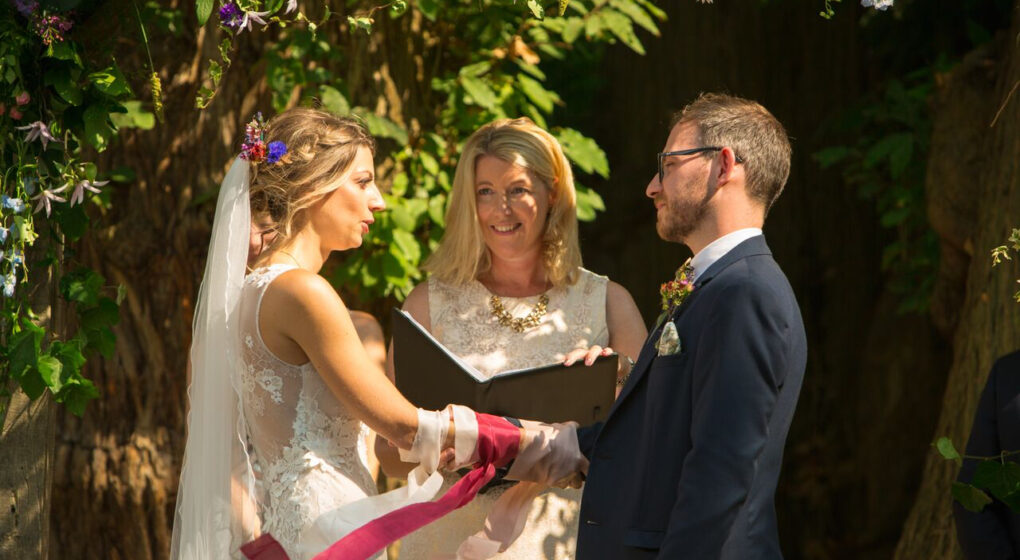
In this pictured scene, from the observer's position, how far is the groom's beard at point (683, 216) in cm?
277

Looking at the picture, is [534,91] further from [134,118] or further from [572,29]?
[134,118]

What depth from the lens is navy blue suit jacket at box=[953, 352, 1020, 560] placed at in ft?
10.8

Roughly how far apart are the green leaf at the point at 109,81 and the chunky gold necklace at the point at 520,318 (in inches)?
54.7

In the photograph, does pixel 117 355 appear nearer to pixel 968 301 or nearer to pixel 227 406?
pixel 227 406

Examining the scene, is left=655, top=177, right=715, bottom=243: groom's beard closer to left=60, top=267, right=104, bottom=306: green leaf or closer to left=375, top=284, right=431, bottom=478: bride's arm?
left=375, top=284, right=431, bottom=478: bride's arm

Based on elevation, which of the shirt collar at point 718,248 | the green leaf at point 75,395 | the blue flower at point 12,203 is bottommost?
the green leaf at point 75,395

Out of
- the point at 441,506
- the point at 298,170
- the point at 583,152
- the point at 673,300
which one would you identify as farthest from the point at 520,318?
the point at 583,152

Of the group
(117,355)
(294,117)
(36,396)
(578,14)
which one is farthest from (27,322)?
(578,14)

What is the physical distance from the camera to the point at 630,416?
9.08 feet

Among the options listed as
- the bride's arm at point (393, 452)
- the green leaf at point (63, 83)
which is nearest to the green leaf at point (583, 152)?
the bride's arm at point (393, 452)

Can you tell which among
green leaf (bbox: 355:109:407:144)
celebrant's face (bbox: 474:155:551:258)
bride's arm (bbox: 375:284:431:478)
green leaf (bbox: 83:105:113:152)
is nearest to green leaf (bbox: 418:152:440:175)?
green leaf (bbox: 355:109:407:144)

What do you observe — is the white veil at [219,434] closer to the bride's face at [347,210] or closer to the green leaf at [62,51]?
the bride's face at [347,210]

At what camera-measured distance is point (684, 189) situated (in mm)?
2783

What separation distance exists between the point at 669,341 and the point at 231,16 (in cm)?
140
